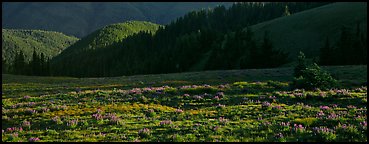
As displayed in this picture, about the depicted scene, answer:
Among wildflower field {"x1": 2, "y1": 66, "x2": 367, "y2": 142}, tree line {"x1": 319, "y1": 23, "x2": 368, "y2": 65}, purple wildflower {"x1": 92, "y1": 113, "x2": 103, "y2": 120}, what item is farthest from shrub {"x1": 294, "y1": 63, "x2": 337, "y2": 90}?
tree line {"x1": 319, "y1": 23, "x2": 368, "y2": 65}

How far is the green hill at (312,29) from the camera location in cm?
11144

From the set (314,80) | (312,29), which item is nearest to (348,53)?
(314,80)

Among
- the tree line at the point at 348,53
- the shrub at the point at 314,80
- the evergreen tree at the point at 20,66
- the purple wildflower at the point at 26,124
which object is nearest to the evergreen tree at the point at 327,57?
the tree line at the point at 348,53

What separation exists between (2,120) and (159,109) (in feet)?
33.8

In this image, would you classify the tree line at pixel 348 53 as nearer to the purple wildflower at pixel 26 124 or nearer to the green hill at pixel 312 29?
the green hill at pixel 312 29

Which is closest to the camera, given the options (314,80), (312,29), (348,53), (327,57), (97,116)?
(97,116)

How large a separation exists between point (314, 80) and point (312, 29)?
10367 centimetres

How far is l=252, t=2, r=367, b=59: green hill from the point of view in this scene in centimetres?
11144

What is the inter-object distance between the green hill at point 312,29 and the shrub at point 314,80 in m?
70.5

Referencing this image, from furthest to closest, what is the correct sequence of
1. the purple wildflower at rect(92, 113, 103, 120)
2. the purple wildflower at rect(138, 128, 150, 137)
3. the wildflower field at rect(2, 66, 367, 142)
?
1. the purple wildflower at rect(92, 113, 103, 120)
2. the purple wildflower at rect(138, 128, 150, 137)
3. the wildflower field at rect(2, 66, 367, 142)

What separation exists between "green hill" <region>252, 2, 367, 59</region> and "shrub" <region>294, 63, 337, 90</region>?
7050 centimetres

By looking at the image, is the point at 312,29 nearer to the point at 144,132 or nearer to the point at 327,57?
the point at 327,57

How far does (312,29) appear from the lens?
12862 cm

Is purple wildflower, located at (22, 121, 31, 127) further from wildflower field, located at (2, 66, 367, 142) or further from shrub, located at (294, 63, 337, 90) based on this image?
shrub, located at (294, 63, 337, 90)
